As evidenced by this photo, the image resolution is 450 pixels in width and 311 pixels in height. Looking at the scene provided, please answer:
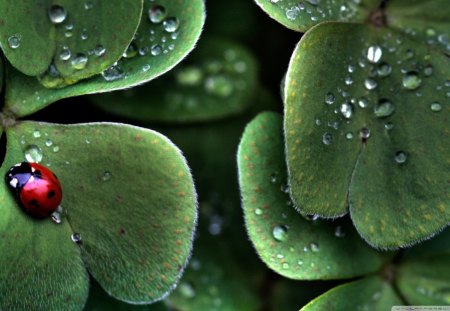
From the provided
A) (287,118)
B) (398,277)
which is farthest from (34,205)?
(398,277)

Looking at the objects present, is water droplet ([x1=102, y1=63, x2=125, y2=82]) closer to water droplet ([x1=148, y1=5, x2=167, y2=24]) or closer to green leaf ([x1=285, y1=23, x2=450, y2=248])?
water droplet ([x1=148, y1=5, x2=167, y2=24])

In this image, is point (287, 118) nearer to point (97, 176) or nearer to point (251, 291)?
point (97, 176)

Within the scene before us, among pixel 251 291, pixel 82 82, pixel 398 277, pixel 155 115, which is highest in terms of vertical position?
pixel 82 82

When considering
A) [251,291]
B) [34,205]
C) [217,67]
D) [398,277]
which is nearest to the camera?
[34,205]

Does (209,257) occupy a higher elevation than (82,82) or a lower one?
lower

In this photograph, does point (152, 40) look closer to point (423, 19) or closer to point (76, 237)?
point (76, 237)

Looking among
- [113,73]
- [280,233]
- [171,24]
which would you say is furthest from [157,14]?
[280,233]

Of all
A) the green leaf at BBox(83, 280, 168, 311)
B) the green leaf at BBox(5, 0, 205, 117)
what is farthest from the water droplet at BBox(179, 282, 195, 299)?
the green leaf at BBox(5, 0, 205, 117)
